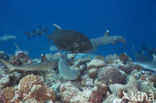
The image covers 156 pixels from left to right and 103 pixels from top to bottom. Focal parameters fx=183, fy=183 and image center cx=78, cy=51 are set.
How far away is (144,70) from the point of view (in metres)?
5.84

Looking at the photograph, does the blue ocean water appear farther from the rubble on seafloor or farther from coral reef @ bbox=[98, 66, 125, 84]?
Result: coral reef @ bbox=[98, 66, 125, 84]

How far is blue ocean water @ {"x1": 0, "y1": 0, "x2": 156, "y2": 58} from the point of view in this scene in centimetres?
8031

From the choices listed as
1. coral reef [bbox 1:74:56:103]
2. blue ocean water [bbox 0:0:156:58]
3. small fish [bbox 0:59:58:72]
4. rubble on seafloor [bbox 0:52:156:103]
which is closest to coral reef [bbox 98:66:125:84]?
rubble on seafloor [bbox 0:52:156:103]

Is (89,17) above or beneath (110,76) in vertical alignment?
above

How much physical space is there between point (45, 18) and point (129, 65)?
122934 mm

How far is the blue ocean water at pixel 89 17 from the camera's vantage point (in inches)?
3162

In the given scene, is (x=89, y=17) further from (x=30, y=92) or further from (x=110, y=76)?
(x=30, y=92)

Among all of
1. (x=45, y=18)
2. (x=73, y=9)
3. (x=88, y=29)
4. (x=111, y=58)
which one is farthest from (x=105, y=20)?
(x=111, y=58)

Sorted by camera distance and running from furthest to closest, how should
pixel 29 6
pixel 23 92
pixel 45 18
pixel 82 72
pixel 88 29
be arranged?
pixel 45 18
pixel 29 6
pixel 88 29
pixel 82 72
pixel 23 92

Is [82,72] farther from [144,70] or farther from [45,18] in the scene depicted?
[45,18]

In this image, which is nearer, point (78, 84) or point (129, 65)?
point (78, 84)

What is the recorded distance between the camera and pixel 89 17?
396 feet

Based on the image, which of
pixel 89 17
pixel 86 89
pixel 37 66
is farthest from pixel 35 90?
pixel 89 17

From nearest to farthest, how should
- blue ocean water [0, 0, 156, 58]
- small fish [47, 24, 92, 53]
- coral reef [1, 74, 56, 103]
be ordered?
1. coral reef [1, 74, 56, 103]
2. small fish [47, 24, 92, 53]
3. blue ocean water [0, 0, 156, 58]
